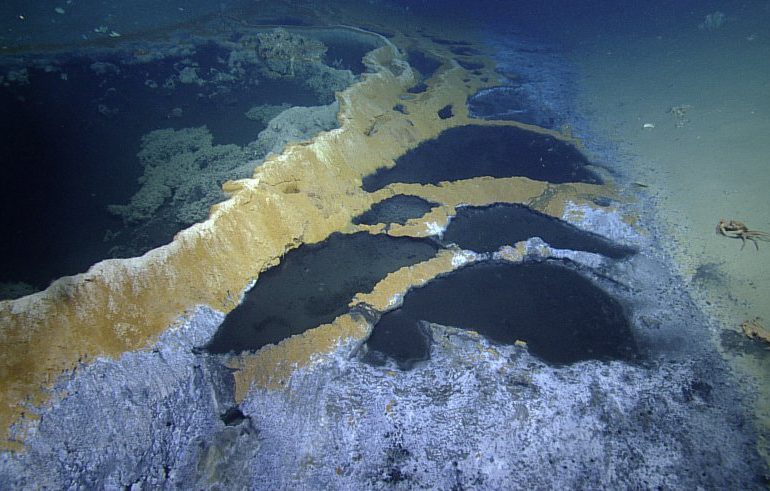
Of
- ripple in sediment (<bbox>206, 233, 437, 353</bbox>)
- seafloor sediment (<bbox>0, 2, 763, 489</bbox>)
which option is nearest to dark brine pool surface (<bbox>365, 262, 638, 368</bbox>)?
seafloor sediment (<bbox>0, 2, 763, 489</bbox>)

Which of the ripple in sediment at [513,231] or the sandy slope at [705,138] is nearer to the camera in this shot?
the sandy slope at [705,138]

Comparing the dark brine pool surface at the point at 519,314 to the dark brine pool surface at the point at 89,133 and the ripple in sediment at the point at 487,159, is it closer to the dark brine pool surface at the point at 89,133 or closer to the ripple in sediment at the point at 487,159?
the ripple in sediment at the point at 487,159

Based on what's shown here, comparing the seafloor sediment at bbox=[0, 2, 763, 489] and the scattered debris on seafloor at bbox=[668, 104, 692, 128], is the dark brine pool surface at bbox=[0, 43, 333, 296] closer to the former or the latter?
the seafloor sediment at bbox=[0, 2, 763, 489]

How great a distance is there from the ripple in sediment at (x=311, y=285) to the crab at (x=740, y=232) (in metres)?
6.06

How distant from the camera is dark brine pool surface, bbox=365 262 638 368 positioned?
249 inches

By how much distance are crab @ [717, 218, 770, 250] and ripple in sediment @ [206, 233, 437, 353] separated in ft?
19.9

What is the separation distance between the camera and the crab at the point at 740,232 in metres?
7.89

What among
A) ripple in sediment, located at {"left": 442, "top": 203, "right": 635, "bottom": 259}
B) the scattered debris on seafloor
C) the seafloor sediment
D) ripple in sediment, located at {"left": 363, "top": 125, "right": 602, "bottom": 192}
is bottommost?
the seafloor sediment

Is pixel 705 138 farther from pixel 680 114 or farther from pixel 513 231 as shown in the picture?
pixel 513 231

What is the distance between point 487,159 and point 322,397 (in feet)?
25.2

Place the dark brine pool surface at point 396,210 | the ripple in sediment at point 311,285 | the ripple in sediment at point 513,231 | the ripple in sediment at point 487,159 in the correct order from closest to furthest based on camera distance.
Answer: the ripple in sediment at point 311,285
the ripple in sediment at point 513,231
the dark brine pool surface at point 396,210
the ripple in sediment at point 487,159

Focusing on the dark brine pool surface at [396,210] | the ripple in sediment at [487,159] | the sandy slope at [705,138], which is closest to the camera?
the sandy slope at [705,138]

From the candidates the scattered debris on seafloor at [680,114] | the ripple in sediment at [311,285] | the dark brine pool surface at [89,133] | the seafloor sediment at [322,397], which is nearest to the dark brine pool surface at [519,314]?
the seafloor sediment at [322,397]

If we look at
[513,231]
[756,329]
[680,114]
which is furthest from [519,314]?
[680,114]
